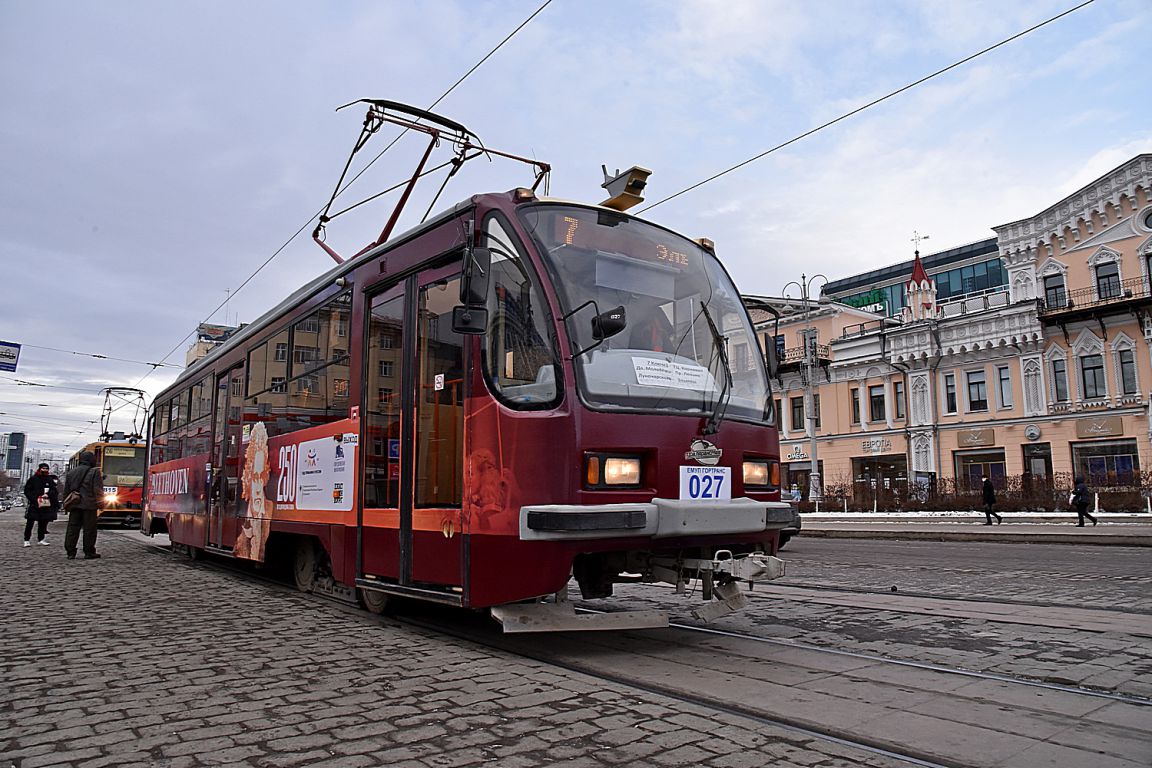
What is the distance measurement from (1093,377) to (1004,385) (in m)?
3.69

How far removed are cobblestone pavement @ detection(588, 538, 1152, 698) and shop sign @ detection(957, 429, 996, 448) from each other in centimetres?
2460

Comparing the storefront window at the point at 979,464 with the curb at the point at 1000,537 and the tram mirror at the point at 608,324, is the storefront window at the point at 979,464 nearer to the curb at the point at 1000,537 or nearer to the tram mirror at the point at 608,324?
the curb at the point at 1000,537

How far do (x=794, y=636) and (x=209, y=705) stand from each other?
14.1ft

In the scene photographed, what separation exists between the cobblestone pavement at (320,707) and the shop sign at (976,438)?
37.3 meters

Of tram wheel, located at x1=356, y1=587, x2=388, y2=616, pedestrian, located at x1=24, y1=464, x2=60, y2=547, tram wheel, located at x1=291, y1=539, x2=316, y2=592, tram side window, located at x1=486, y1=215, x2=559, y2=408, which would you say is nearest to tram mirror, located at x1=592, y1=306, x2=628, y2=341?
tram side window, located at x1=486, y1=215, x2=559, y2=408

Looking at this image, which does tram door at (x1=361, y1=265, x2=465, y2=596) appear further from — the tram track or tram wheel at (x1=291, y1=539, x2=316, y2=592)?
tram wheel at (x1=291, y1=539, x2=316, y2=592)

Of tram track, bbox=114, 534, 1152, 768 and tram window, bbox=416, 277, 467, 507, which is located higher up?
tram window, bbox=416, 277, 467, 507

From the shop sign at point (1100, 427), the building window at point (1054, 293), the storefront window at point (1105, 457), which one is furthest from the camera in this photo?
the building window at point (1054, 293)

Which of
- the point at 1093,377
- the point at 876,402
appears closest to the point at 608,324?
the point at 1093,377

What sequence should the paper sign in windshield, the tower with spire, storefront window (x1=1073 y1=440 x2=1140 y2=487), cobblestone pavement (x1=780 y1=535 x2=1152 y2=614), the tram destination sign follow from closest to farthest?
the paper sign in windshield
cobblestone pavement (x1=780 y1=535 x2=1152 y2=614)
the tram destination sign
storefront window (x1=1073 y1=440 x2=1140 y2=487)
the tower with spire

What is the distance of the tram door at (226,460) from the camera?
10.7m

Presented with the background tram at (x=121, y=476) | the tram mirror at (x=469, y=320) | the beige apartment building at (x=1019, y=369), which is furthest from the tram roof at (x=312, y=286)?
the beige apartment building at (x=1019, y=369)

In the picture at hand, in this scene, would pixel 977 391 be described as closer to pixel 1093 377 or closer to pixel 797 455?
pixel 1093 377

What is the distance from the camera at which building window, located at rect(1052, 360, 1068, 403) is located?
36.4m
